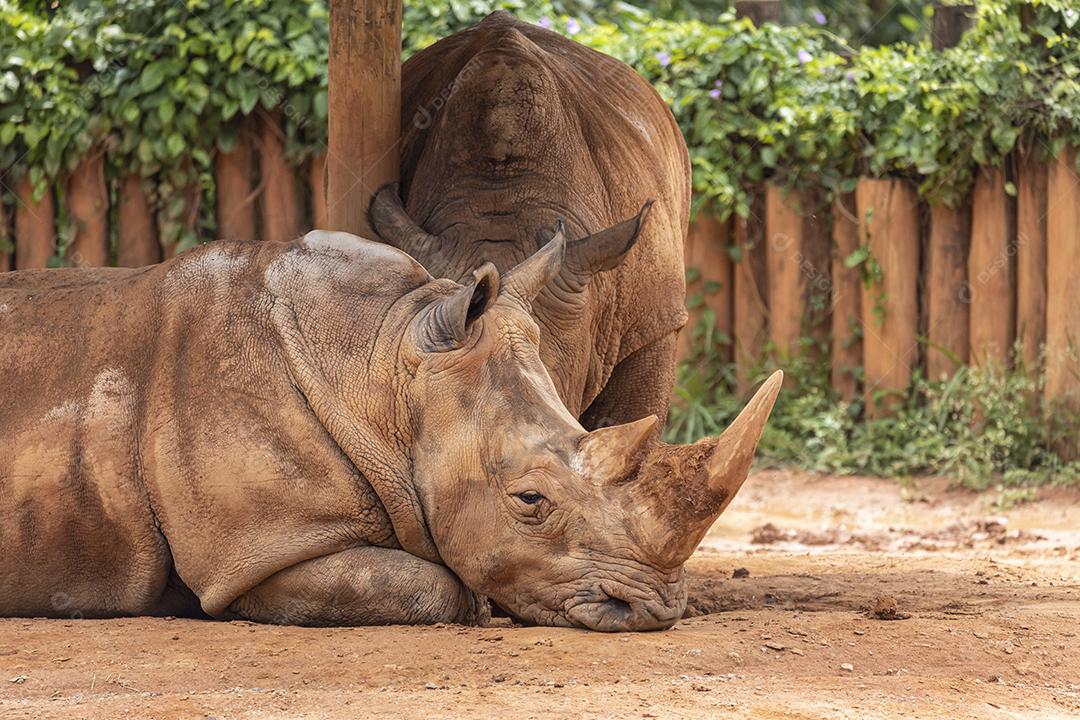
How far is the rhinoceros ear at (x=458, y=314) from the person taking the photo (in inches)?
211

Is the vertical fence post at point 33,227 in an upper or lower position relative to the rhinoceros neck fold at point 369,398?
lower

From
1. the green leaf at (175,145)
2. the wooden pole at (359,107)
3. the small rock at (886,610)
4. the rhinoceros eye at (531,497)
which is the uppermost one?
the wooden pole at (359,107)

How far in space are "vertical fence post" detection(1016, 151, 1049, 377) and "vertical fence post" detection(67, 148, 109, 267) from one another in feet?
19.2

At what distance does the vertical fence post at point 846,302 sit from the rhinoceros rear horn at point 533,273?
17.9 ft

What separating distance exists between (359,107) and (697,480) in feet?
8.69

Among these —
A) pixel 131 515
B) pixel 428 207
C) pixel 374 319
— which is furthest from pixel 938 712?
pixel 428 207

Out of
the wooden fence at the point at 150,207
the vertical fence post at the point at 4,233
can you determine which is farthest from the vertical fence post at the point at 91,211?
the vertical fence post at the point at 4,233

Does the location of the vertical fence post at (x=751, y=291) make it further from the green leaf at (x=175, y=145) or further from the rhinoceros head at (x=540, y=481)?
the rhinoceros head at (x=540, y=481)

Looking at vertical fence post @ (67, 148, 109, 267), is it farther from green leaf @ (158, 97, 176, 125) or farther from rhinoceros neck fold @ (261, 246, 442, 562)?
rhinoceros neck fold @ (261, 246, 442, 562)

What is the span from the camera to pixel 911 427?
10.7 meters

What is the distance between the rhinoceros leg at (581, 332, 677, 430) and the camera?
765 cm

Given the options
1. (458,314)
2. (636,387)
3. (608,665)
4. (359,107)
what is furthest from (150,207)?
(608,665)

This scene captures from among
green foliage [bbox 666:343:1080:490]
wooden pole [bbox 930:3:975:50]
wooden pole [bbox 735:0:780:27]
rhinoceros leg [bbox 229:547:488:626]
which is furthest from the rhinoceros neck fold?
wooden pole [bbox 735:0:780:27]

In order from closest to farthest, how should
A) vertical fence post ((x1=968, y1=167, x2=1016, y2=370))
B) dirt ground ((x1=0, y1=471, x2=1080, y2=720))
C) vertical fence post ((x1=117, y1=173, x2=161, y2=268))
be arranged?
dirt ground ((x1=0, y1=471, x2=1080, y2=720)) < vertical fence post ((x1=968, y1=167, x2=1016, y2=370)) < vertical fence post ((x1=117, y1=173, x2=161, y2=268))
